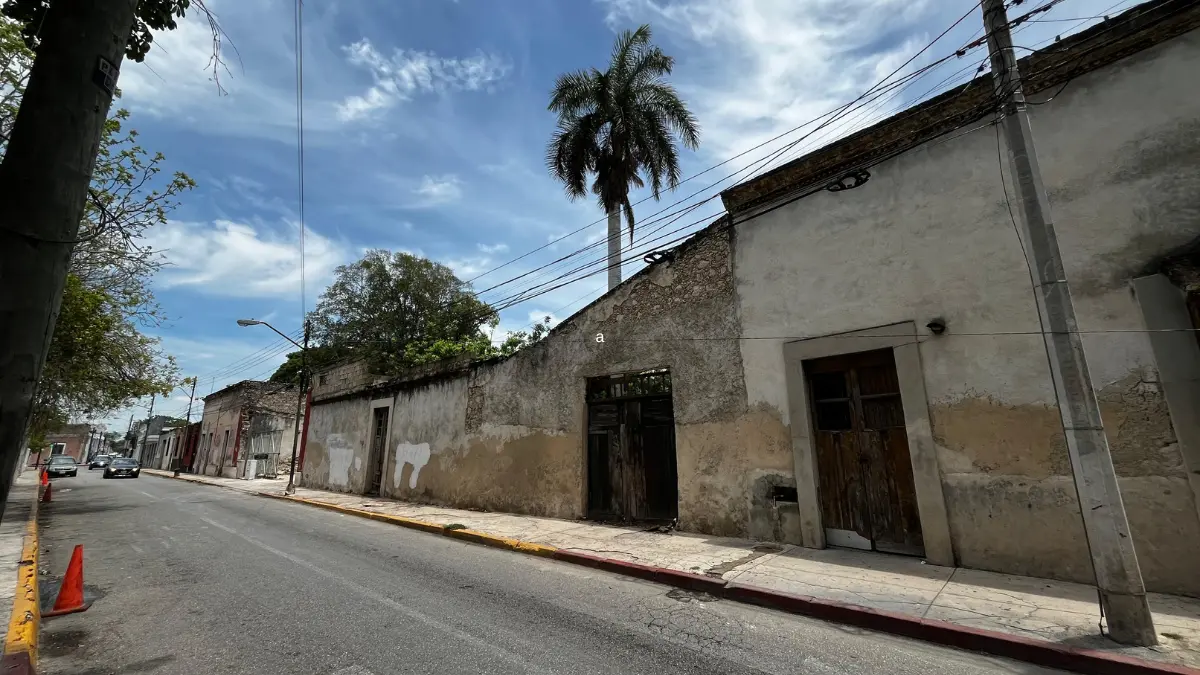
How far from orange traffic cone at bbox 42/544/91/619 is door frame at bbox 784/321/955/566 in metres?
8.24

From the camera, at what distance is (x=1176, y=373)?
201 inches

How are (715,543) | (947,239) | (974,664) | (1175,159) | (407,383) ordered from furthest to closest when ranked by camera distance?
(407,383) → (715,543) → (947,239) → (1175,159) → (974,664)

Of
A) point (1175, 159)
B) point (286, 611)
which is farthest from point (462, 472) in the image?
point (1175, 159)

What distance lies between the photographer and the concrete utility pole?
3.87 meters

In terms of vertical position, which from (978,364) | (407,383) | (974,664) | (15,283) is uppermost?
(407,383)

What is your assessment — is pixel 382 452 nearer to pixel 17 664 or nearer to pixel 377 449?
pixel 377 449

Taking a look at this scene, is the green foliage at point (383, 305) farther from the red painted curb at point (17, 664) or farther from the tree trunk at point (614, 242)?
the red painted curb at point (17, 664)

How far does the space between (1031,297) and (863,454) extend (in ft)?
9.00

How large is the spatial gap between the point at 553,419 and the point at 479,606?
6.11 m

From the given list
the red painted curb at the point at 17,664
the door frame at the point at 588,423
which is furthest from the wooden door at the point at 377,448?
the red painted curb at the point at 17,664

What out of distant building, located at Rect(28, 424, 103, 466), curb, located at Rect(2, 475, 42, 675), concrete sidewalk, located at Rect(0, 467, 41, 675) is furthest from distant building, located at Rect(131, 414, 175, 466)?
curb, located at Rect(2, 475, 42, 675)

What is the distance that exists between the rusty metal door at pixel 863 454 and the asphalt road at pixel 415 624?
2.76 meters

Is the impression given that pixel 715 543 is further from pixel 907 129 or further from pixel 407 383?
pixel 407 383

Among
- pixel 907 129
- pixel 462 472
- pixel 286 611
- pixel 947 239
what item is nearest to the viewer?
pixel 286 611
